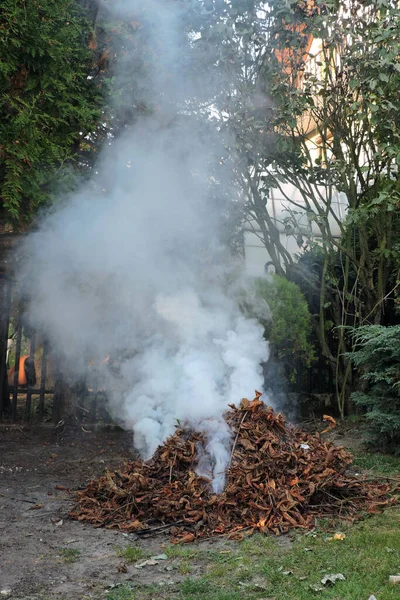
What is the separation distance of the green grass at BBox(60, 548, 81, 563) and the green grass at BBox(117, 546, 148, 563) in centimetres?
26

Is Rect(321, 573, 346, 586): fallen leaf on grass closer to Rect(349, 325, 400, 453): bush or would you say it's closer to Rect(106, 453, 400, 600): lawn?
Rect(106, 453, 400, 600): lawn

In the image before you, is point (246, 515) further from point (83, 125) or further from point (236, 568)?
point (83, 125)

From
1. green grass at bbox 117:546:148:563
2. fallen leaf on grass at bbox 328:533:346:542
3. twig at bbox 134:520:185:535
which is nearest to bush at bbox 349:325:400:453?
fallen leaf on grass at bbox 328:533:346:542

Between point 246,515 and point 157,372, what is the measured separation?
77.0 inches

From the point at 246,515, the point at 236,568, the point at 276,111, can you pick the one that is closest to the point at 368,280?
the point at 276,111

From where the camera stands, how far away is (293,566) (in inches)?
135

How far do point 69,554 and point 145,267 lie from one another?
3572mm

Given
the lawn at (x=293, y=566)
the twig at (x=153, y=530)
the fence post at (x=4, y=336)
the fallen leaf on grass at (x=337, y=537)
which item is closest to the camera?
the lawn at (x=293, y=566)

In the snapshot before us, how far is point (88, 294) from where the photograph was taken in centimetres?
704

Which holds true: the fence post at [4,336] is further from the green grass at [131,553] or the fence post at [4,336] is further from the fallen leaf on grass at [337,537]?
the fallen leaf on grass at [337,537]

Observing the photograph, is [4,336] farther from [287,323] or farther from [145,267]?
[287,323]

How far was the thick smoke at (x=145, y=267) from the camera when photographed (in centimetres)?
605

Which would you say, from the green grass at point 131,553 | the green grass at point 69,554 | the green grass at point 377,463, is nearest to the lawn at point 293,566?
the green grass at point 131,553

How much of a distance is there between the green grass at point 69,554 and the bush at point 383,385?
10.7 feet
